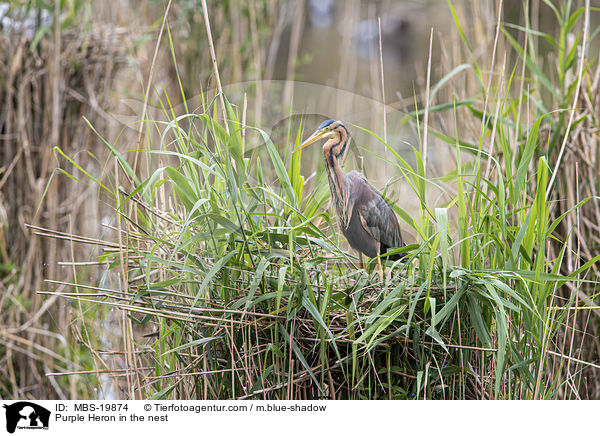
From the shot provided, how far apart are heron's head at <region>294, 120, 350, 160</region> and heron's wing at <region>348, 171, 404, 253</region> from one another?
0.10ft

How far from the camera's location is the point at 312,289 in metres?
0.55

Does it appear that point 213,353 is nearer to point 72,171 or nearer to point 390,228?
point 390,228

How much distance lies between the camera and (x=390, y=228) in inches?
22.4

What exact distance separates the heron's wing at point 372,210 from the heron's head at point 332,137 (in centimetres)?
3

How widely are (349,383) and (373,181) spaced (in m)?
0.22

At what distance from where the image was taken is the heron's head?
53 cm
